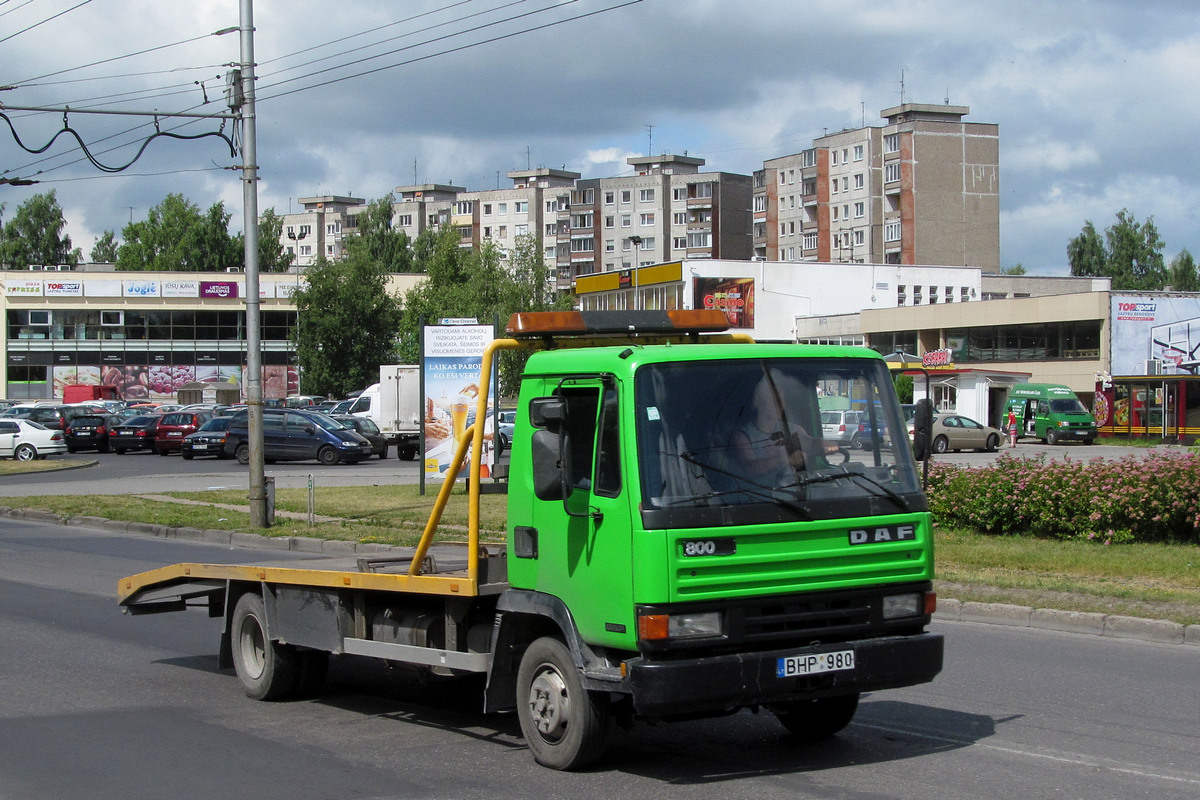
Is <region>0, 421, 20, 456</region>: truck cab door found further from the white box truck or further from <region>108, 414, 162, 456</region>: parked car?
the white box truck

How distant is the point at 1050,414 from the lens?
50.5m

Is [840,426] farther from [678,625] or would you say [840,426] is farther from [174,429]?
[174,429]

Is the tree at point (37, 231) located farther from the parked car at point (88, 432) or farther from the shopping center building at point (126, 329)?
the parked car at point (88, 432)

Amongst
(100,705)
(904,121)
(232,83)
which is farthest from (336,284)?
(100,705)

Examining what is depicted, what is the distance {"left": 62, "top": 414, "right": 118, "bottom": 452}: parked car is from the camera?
Result: 47.4 metres

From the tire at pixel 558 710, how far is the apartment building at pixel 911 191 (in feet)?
302

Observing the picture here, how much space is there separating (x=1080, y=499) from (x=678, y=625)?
422 inches

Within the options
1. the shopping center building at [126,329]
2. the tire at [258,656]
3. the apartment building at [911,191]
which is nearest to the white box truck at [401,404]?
the tire at [258,656]

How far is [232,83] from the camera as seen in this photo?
1895 centimetres

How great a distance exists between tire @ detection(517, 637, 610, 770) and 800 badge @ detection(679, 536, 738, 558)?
34.7 inches

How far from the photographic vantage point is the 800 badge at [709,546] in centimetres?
567

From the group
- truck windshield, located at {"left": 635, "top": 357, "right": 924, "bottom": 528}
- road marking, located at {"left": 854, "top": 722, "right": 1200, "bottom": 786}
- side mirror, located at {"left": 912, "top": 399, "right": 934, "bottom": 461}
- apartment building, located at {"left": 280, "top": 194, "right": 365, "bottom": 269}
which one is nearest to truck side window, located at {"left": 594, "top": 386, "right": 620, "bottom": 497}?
truck windshield, located at {"left": 635, "top": 357, "right": 924, "bottom": 528}

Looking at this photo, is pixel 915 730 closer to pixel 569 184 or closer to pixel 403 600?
pixel 403 600

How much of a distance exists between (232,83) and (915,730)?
15.5 metres
